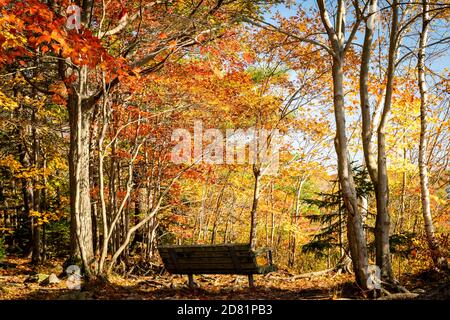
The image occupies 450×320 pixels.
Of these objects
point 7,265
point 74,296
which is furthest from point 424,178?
point 7,265

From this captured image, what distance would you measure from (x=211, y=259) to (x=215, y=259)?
0.09 m

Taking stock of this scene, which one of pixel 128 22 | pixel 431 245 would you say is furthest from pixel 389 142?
pixel 128 22

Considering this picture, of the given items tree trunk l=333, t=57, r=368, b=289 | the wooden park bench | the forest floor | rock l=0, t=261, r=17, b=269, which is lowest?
rock l=0, t=261, r=17, b=269

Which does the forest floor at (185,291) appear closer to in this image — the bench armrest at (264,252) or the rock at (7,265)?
the bench armrest at (264,252)

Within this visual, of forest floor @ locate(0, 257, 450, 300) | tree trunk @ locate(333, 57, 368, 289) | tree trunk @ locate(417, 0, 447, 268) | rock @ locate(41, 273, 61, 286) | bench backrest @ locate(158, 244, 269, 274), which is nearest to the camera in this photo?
tree trunk @ locate(333, 57, 368, 289)

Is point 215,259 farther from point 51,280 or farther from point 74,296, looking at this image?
point 51,280

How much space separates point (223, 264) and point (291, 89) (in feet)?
29.1

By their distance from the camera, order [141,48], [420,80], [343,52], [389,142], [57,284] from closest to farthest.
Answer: [343,52] < [57,284] < [420,80] < [141,48] < [389,142]

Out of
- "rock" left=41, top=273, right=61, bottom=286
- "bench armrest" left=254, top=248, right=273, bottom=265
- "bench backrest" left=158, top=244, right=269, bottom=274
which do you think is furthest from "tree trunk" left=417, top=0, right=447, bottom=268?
"rock" left=41, top=273, right=61, bottom=286

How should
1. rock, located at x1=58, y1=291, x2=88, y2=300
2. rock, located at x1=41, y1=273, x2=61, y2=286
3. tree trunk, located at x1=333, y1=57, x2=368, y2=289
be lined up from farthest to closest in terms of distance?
rock, located at x1=41, y1=273, x2=61, y2=286
tree trunk, located at x1=333, y1=57, x2=368, y2=289
rock, located at x1=58, y1=291, x2=88, y2=300

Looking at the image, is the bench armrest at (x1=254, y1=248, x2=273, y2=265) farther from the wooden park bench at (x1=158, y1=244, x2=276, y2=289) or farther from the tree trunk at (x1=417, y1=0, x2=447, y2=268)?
the tree trunk at (x1=417, y1=0, x2=447, y2=268)

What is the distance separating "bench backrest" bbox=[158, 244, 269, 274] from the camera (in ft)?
23.9

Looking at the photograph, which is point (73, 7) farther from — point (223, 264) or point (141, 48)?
point (223, 264)

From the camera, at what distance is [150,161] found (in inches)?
579
